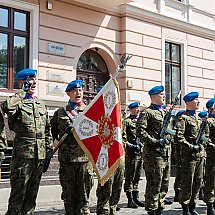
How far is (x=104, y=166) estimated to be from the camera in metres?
5.86

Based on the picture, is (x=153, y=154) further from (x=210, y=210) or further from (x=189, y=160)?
(x=210, y=210)

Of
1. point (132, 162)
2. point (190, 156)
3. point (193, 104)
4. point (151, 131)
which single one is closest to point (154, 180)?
point (151, 131)

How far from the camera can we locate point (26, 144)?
577cm

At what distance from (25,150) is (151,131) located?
2.21 metres

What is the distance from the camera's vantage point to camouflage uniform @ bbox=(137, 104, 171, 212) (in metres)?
6.96

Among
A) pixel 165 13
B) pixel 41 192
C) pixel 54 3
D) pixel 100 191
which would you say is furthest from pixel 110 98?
pixel 165 13

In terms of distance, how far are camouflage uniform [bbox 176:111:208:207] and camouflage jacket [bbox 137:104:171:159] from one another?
46cm

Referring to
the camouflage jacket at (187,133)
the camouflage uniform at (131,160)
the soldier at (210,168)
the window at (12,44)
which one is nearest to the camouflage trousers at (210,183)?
the soldier at (210,168)

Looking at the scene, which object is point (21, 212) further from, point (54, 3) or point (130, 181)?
point (54, 3)

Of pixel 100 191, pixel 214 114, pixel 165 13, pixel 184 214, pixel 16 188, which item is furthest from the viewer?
pixel 165 13

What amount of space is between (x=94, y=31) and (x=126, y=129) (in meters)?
5.02

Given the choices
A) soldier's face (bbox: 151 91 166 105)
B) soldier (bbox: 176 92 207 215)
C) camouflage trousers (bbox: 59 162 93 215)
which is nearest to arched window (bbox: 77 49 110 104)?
soldier (bbox: 176 92 207 215)

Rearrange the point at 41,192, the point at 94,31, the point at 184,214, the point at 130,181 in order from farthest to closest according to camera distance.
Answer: the point at 94,31 < the point at 41,192 < the point at 130,181 < the point at 184,214

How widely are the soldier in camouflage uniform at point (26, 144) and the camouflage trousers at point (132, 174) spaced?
3.53 m
